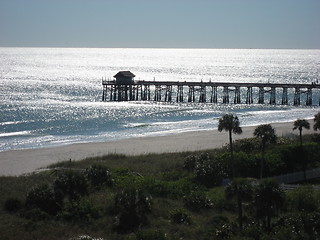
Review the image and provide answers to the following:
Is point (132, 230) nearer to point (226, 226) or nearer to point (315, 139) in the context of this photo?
point (226, 226)

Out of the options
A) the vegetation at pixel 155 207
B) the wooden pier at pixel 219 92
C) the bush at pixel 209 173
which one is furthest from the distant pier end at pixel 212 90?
the vegetation at pixel 155 207

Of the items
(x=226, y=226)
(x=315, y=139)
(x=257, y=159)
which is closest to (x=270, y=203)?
(x=226, y=226)

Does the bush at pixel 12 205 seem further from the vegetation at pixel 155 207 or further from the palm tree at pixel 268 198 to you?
the palm tree at pixel 268 198

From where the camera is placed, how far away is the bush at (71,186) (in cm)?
2114

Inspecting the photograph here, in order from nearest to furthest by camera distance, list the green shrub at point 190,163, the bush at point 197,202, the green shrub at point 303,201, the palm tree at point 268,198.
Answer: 1. the palm tree at point 268,198
2. the green shrub at point 303,201
3. the bush at point 197,202
4. the green shrub at point 190,163

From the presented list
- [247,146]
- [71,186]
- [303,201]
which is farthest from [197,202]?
[247,146]

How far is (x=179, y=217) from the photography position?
2019 cm

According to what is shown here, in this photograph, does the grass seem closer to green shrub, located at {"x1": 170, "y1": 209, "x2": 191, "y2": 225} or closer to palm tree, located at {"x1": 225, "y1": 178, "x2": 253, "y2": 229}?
green shrub, located at {"x1": 170, "y1": 209, "x2": 191, "y2": 225}

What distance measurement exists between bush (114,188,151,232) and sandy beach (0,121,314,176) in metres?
13.9

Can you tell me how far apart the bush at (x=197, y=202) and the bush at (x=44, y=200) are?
616 cm

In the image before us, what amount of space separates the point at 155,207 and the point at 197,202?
2112 millimetres

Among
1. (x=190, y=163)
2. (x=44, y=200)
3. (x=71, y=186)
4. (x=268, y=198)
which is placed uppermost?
(x=268, y=198)

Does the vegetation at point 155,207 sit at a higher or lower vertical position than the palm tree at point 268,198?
lower

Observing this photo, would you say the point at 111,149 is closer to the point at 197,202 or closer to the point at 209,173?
the point at 209,173
